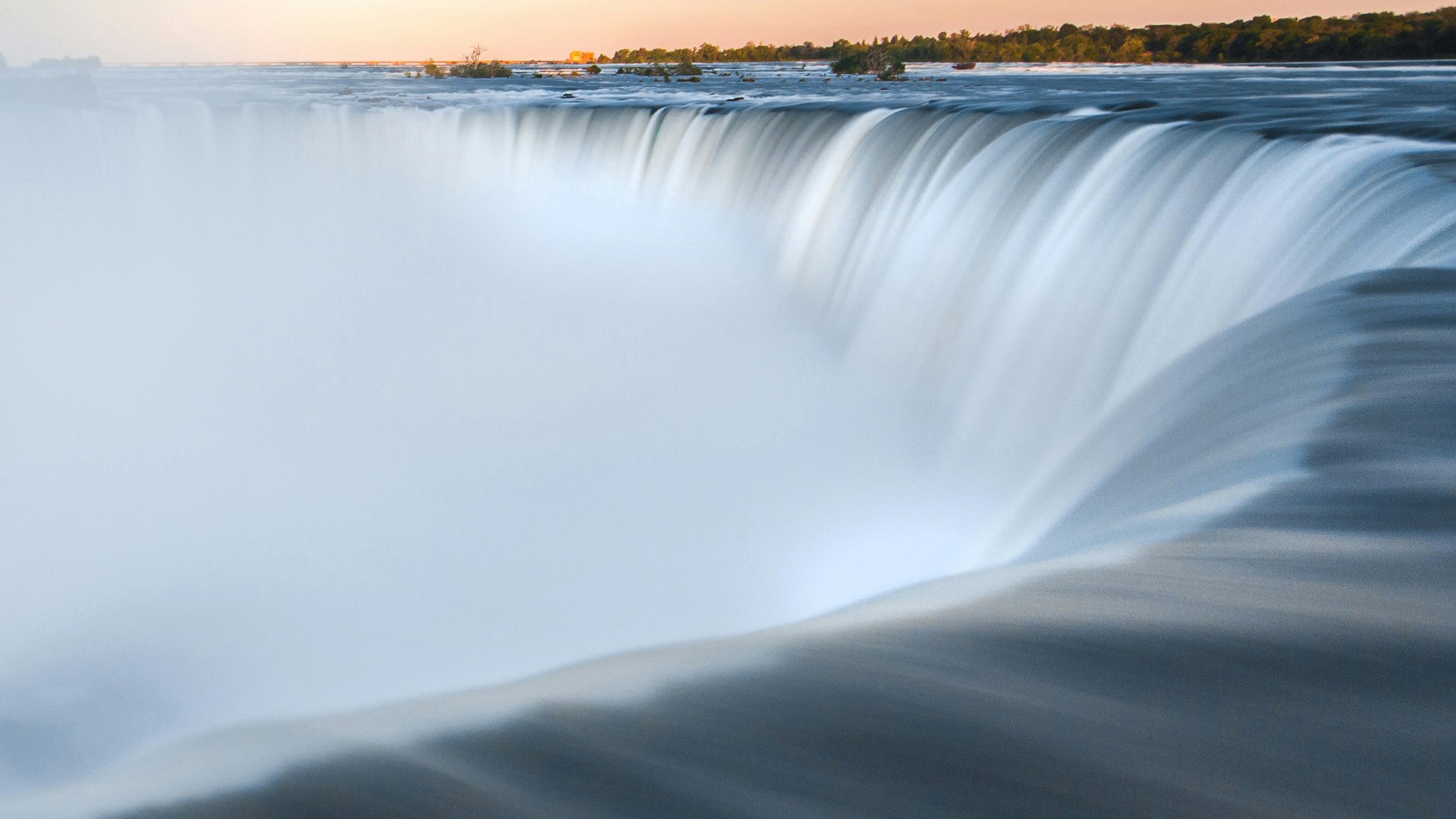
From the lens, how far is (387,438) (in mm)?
9016

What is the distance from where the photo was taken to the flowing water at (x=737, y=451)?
4.72 ft

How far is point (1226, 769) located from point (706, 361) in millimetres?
9384

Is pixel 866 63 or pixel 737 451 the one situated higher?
pixel 866 63

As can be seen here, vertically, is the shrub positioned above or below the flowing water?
above

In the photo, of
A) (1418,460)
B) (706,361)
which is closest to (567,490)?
(706,361)

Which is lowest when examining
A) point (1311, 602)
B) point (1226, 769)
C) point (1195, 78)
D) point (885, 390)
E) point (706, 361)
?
point (1226, 769)

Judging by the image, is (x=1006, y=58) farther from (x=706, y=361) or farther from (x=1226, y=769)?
(x=1226, y=769)

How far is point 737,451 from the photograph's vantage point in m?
8.24

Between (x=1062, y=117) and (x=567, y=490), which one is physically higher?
(x=1062, y=117)

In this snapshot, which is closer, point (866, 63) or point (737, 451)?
point (737, 451)

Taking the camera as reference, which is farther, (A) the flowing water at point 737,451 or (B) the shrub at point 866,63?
(B) the shrub at point 866,63

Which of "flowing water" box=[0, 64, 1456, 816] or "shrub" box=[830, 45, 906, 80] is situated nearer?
"flowing water" box=[0, 64, 1456, 816]

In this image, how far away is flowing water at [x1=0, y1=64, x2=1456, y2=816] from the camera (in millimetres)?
1438

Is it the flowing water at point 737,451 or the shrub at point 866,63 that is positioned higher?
the shrub at point 866,63
